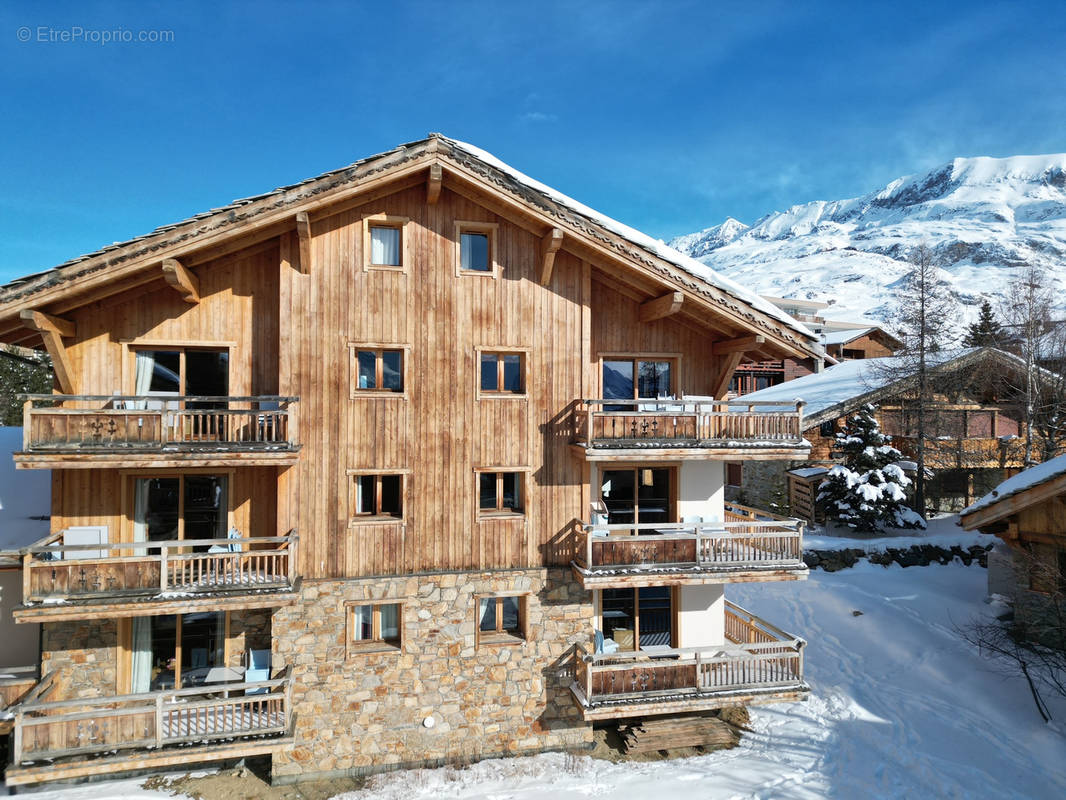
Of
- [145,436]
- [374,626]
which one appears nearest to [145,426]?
[145,436]

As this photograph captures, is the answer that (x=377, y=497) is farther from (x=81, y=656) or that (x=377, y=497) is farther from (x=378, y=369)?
(x=81, y=656)

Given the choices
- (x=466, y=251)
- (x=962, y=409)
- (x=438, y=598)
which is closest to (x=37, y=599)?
(x=438, y=598)

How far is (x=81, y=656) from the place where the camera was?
39.1ft

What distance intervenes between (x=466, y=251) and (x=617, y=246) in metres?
3.41

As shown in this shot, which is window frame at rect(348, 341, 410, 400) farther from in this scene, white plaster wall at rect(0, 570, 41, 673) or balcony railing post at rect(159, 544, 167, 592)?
white plaster wall at rect(0, 570, 41, 673)

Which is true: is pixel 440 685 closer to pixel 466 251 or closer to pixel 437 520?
pixel 437 520

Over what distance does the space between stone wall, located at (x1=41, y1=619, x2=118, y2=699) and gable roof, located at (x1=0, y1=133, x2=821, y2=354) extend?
6344 millimetres

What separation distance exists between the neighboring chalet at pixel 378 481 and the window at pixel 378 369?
65 mm

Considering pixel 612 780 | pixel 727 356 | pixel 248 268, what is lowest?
pixel 612 780

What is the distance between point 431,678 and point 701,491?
7.50 meters

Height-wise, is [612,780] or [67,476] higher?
[67,476]

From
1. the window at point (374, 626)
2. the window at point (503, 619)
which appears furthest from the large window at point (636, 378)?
the window at point (374, 626)

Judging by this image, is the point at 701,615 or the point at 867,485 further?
the point at 867,485

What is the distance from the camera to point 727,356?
47.5 feet
